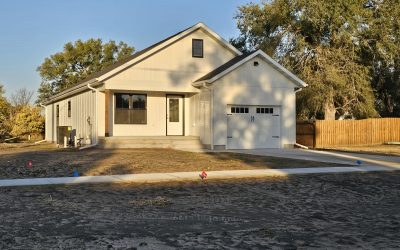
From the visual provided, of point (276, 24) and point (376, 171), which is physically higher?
point (276, 24)

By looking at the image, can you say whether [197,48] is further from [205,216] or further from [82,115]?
[205,216]

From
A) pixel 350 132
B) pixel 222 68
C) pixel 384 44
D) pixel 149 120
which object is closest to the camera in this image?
pixel 222 68

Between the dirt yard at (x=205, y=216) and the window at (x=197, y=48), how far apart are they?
1435cm

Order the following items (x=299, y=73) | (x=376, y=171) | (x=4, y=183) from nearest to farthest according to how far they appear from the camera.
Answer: (x=4, y=183), (x=376, y=171), (x=299, y=73)

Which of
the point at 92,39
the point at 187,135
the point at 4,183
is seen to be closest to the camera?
the point at 4,183

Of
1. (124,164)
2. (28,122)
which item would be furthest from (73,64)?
(124,164)

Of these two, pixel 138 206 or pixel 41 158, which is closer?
pixel 138 206

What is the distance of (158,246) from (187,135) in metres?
20.3

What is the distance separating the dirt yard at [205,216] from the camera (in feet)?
21.2

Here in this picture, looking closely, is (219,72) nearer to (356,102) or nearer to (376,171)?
(376,171)

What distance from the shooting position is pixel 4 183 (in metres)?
12.0

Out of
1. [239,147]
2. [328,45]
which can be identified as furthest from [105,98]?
[328,45]

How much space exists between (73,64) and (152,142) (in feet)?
117

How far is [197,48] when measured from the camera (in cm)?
2606
